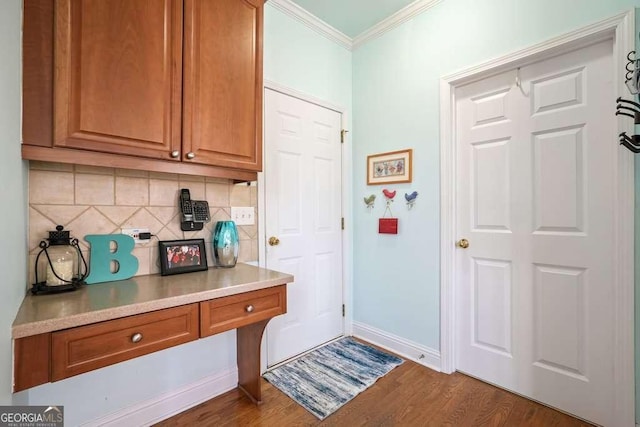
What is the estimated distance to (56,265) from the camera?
4.02 feet

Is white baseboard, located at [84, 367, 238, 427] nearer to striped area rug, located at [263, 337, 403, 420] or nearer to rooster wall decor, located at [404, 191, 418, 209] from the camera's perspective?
striped area rug, located at [263, 337, 403, 420]

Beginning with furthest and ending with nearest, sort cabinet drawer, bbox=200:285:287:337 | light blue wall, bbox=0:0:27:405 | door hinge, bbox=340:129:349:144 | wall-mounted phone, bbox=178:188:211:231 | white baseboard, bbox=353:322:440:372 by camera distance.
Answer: door hinge, bbox=340:129:349:144, white baseboard, bbox=353:322:440:372, wall-mounted phone, bbox=178:188:211:231, cabinet drawer, bbox=200:285:287:337, light blue wall, bbox=0:0:27:405

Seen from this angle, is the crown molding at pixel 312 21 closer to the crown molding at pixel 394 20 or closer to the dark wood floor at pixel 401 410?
the crown molding at pixel 394 20

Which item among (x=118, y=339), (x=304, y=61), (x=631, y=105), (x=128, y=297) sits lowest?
(x=118, y=339)

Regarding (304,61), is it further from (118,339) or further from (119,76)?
(118,339)

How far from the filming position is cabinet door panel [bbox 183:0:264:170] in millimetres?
1434

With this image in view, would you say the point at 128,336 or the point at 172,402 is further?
the point at 172,402

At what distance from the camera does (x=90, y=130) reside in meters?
1.18

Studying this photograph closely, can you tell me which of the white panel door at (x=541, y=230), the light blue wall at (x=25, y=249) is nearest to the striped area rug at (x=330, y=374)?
the light blue wall at (x=25, y=249)

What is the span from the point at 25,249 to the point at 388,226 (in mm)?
2113

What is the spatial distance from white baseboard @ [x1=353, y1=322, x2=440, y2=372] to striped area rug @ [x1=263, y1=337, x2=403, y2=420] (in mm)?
87

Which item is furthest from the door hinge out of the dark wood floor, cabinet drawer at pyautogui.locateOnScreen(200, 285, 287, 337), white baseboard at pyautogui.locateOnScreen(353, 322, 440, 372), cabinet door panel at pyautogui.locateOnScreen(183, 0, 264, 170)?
the dark wood floor

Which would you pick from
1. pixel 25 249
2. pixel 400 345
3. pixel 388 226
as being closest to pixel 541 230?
pixel 388 226

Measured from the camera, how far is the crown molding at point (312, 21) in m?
2.13
